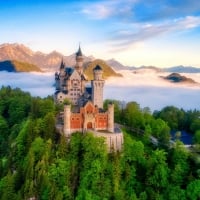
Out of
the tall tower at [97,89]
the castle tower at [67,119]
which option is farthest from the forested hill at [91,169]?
the tall tower at [97,89]

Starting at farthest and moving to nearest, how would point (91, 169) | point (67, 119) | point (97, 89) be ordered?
point (97, 89)
point (67, 119)
point (91, 169)

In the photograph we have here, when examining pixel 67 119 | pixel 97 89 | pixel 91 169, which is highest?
pixel 97 89

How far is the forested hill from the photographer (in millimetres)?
45406

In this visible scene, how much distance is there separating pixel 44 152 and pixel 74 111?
24.2 feet

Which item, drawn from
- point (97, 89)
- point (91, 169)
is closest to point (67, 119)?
point (91, 169)

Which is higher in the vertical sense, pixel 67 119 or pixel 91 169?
pixel 67 119

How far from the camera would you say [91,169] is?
46.3 m

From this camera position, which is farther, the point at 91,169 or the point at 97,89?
the point at 97,89

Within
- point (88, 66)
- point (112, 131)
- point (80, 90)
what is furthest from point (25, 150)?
point (88, 66)

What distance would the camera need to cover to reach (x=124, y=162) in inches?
1934

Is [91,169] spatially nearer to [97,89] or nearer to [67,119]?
[67,119]

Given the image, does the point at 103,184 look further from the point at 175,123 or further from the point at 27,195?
the point at 175,123

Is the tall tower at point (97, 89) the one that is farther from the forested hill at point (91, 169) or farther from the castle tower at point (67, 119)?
the castle tower at point (67, 119)

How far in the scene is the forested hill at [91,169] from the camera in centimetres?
4541
